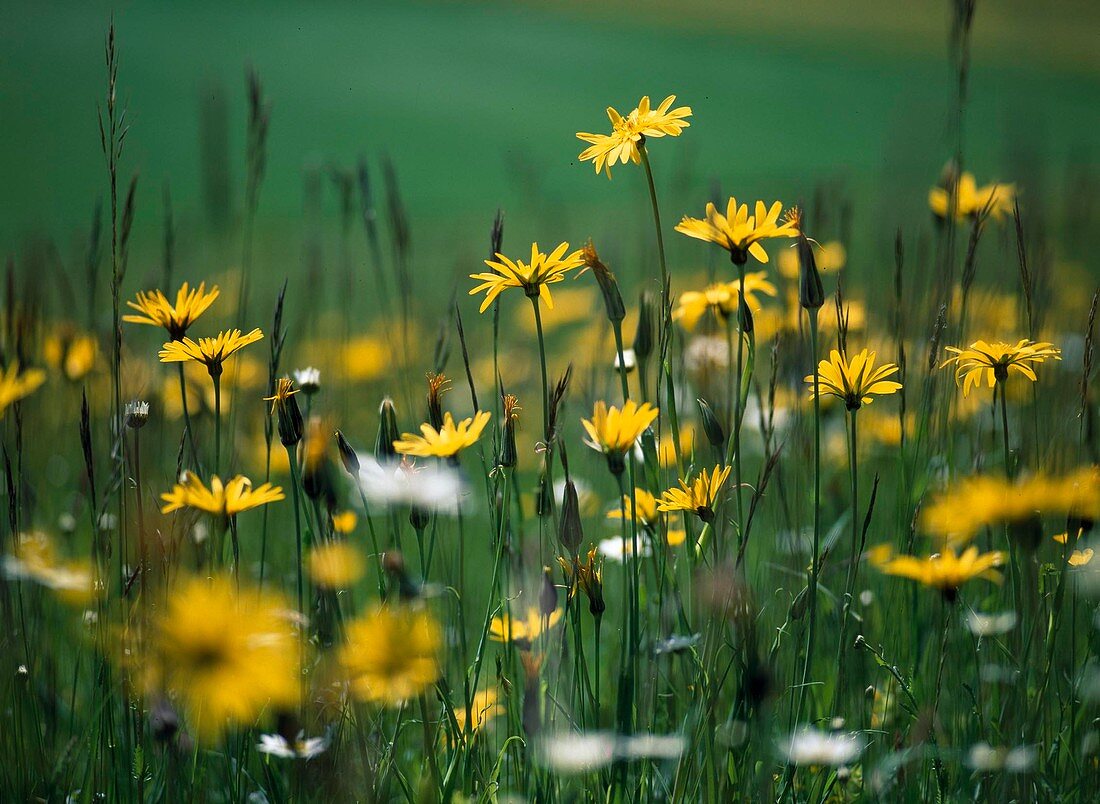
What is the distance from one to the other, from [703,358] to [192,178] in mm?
11341

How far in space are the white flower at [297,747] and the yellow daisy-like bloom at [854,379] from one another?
0.88 m

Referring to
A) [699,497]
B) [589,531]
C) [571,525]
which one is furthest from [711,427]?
[589,531]

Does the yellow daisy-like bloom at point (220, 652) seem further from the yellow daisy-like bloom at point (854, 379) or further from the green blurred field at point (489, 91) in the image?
the green blurred field at point (489, 91)

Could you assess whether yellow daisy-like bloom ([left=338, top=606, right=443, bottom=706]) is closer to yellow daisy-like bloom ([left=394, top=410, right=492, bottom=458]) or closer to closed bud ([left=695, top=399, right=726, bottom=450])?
yellow daisy-like bloom ([left=394, top=410, right=492, bottom=458])

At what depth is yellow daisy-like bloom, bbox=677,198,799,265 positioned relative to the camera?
141 centimetres

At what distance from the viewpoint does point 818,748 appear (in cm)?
129

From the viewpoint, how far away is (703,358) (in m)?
2.16

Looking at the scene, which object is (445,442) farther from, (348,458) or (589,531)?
(589,531)

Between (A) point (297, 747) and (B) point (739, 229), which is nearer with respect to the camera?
(A) point (297, 747)

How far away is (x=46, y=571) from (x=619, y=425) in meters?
1.20

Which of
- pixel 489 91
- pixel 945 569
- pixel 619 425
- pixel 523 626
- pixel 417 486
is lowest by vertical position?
pixel 523 626

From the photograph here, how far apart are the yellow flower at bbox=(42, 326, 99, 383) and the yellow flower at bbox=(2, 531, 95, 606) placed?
60cm

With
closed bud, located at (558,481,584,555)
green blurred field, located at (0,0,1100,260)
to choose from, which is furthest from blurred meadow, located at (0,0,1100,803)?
green blurred field, located at (0,0,1100,260)

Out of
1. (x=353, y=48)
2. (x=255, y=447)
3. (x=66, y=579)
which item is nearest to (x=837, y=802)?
(x=66, y=579)
